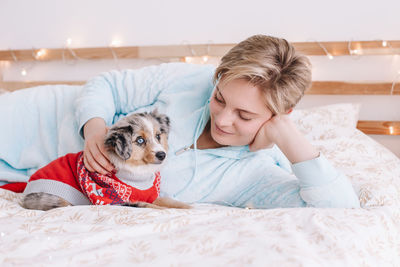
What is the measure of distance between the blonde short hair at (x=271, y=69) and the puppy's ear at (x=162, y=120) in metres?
0.32

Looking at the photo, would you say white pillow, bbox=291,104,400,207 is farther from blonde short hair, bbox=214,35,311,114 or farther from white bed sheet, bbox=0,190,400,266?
blonde short hair, bbox=214,35,311,114

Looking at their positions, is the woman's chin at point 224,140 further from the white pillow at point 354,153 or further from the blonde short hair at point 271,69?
the white pillow at point 354,153

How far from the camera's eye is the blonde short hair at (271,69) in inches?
48.1

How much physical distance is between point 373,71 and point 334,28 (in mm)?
454

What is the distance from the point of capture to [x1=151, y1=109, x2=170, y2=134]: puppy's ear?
1.47 metres

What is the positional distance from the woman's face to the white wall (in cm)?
166

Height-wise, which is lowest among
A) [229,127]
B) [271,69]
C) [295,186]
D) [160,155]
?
[295,186]

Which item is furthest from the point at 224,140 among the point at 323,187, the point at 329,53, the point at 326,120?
the point at 329,53

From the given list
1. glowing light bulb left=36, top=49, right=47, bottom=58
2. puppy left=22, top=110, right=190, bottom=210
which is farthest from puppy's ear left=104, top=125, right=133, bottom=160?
glowing light bulb left=36, top=49, right=47, bottom=58

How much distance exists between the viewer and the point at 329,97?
2783 millimetres

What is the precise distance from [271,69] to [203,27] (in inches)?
74.5

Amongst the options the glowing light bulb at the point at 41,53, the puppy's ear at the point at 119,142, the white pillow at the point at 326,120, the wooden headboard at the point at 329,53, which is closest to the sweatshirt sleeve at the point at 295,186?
the puppy's ear at the point at 119,142

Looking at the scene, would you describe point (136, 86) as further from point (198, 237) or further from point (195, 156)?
point (198, 237)

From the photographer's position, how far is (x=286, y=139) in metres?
1.29
